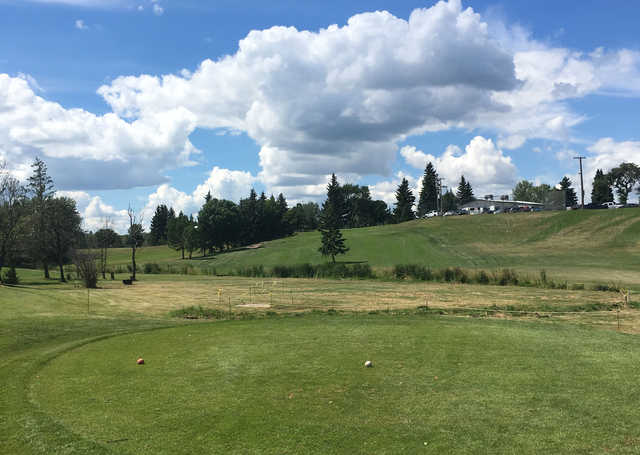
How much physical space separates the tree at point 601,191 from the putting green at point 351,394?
158 metres

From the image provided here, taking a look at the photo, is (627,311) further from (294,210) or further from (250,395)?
(294,210)

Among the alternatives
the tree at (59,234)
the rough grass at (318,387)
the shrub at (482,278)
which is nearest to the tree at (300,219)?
the tree at (59,234)

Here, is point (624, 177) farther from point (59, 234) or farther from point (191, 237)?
point (59, 234)

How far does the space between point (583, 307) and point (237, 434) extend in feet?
88.8

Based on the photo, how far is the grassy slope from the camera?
227 ft

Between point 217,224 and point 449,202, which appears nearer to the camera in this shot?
point 217,224

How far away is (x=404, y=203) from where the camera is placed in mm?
154500

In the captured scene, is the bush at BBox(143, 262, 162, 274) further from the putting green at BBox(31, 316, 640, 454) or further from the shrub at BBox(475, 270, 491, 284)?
the putting green at BBox(31, 316, 640, 454)

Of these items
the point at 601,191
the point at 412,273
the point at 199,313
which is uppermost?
the point at 601,191

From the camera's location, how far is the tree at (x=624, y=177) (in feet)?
513

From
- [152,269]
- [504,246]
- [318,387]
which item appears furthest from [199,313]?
[504,246]

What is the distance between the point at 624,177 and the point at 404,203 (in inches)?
2792

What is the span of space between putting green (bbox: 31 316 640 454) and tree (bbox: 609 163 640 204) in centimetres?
16445

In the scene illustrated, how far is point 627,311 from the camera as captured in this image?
27.2 meters
